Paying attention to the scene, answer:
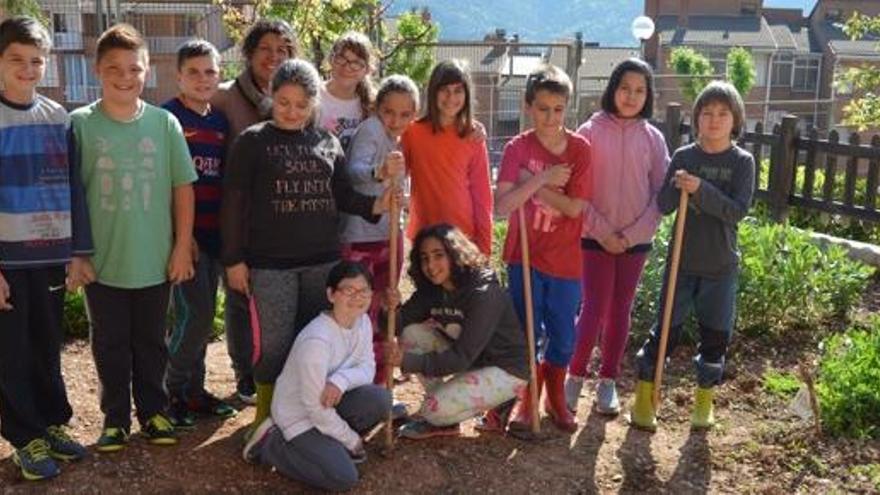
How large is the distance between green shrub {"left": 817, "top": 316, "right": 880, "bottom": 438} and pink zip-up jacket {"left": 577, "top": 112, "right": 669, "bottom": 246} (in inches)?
45.6

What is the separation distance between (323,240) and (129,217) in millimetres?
777

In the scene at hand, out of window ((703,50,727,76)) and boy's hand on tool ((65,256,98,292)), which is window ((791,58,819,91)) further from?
boy's hand on tool ((65,256,98,292))

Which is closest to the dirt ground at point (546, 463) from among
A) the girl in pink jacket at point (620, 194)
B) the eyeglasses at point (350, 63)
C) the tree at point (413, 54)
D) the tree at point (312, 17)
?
the girl in pink jacket at point (620, 194)

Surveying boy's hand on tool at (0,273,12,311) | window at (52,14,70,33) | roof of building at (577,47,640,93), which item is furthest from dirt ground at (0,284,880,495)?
roof of building at (577,47,640,93)

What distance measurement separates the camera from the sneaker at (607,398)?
454 cm

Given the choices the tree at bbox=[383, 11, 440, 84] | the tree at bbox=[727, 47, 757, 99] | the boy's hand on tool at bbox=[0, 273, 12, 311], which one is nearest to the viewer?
the boy's hand on tool at bbox=[0, 273, 12, 311]

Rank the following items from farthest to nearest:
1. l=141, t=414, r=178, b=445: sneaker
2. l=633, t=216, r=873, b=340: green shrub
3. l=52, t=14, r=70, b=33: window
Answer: l=52, t=14, r=70, b=33: window < l=633, t=216, r=873, b=340: green shrub < l=141, t=414, r=178, b=445: sneaker

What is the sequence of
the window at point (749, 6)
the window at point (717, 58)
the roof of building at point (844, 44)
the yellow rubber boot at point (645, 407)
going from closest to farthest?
1. the yellow rubber boot at point (645, 407)
2. the roof of building at point (844, 44)
3. the window at point (717, 58)
4. the window at point (749, 6)

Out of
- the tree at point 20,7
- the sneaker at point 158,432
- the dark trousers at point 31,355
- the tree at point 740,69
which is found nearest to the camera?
the dark trousers at point 31,355

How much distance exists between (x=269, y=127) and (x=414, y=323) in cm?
112

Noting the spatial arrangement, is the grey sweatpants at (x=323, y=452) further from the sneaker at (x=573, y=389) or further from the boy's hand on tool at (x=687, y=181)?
the boy's hand on tool at (x=687, y=181)

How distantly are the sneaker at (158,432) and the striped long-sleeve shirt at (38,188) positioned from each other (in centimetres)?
85

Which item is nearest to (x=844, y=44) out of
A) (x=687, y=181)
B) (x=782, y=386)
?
(x=782, y=386)

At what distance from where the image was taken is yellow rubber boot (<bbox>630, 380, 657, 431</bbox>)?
4.38 meters
